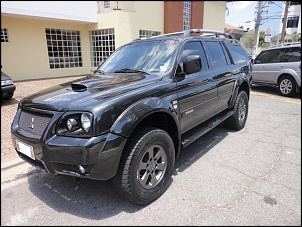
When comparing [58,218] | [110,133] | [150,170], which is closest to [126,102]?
[110,133]

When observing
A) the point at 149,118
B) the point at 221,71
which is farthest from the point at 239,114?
the point at 149,118

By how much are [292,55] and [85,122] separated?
346 inches

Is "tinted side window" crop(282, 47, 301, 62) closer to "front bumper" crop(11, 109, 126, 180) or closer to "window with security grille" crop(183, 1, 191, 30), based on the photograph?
"front bumper" crop(11, 109, 126, 180)

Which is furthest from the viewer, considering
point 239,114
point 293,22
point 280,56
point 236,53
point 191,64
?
point 293,22

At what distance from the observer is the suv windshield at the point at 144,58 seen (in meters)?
3.30

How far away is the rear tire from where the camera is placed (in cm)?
827

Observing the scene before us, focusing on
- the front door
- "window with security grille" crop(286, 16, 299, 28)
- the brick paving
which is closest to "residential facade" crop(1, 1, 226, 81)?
the brick paving

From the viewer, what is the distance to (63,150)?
7.07 ft

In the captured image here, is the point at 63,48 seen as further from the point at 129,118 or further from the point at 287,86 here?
the point at 129,118

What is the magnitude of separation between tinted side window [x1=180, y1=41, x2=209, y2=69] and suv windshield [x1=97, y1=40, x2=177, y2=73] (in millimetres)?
174

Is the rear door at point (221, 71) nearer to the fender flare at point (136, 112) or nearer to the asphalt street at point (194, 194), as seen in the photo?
the asphalt street at point (194, 194)

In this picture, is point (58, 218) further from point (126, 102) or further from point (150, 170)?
point (126, 102)

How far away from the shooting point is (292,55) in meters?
8.45

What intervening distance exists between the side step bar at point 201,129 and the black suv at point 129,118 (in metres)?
0.02
